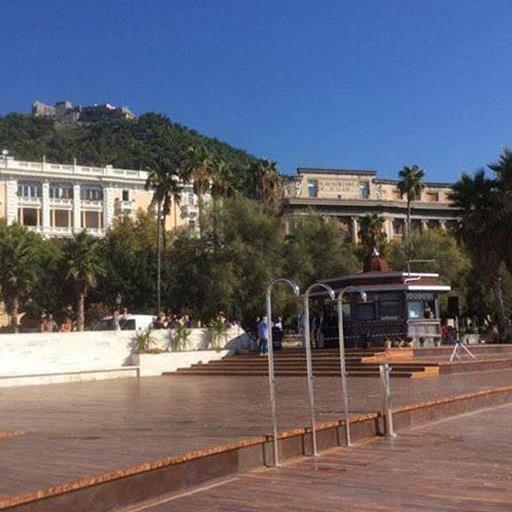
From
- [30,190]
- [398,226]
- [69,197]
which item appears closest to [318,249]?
[398,226]

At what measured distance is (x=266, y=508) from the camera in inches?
284

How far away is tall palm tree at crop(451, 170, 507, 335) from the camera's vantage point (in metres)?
40.8

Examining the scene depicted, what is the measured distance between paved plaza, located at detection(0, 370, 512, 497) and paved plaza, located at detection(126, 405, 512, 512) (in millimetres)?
803

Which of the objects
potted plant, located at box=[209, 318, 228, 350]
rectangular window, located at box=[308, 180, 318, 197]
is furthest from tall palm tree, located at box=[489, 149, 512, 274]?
rectangular window, located at box=[308, 180, 318, 197]

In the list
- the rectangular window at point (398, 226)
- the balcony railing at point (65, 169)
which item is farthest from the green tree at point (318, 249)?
the balcony railing at point (65, 169)

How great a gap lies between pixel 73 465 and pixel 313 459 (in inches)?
122

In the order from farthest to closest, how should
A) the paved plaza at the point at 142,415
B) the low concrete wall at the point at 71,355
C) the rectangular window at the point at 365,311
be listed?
1. the rectangular window at the point at 365,311
2. the low concrete wall at the point at 71,355
3. the paved plaza at the point at 142,415

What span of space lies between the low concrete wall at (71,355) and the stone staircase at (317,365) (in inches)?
62.1

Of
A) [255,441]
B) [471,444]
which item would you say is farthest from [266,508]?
[471,444]

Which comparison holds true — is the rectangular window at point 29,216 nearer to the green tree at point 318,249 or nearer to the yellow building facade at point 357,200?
the yellow building facade at point 357,200

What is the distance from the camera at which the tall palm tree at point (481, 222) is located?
4075cm

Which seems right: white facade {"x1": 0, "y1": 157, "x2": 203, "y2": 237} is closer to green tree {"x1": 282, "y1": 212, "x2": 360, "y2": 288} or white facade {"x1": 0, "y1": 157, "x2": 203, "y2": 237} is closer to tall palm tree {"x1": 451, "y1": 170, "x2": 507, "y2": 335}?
green tree {"x1": 282, "y1": 212, "x2": 360, "y2": 288}

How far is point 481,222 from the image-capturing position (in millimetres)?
41125

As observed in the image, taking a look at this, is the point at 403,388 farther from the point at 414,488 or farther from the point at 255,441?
the point at 414,488
